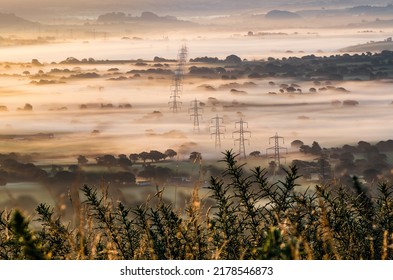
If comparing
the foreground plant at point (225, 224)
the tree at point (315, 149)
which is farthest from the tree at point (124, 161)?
the foreground plant at point (225, 224)

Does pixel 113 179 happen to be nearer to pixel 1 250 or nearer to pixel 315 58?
pixel 1 250

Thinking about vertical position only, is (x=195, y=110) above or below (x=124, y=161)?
above

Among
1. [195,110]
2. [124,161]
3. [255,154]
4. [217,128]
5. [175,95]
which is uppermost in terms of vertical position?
[175,95]

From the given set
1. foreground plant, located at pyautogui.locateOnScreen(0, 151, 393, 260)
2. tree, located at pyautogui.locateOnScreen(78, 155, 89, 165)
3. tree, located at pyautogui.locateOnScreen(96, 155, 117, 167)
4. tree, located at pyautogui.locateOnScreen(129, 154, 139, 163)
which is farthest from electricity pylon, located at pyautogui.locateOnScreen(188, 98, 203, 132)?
foreground plant, located at pyautogui.locateOnScreen(0, 151, 393, 260)

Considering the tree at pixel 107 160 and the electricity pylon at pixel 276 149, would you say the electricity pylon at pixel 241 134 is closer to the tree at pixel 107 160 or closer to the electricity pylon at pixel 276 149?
the electricity pylon at pixel 276 149

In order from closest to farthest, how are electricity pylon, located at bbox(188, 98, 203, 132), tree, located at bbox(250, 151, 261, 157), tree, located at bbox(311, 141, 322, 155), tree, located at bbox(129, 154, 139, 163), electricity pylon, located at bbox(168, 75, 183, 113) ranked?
1. tree, located at bbox(250, 151, 261, 157)
2. tree, located at bbox(311, 141, 322, 155)
3. tree, located at bbox(129, 154, 139, 163)
4. electricity pylon, located at bbox(188, 98, 203, 132)
5. electricity pylon, located at bbox(168, 75, 183, 113)

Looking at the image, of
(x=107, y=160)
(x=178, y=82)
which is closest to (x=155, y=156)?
(x=107, y=160)

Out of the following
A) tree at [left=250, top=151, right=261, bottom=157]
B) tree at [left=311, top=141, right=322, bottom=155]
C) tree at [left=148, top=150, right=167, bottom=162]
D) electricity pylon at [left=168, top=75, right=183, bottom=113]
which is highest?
electricity pylon at [left=168, top=75, right=183, bottom=113]

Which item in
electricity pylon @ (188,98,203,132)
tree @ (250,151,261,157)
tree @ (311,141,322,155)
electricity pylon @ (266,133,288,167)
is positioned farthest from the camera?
electricity pylon @ (188,98,203,132)

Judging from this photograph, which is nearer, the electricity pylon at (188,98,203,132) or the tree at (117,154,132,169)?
the tree at (117,154,132,169)

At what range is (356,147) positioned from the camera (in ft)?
27.4

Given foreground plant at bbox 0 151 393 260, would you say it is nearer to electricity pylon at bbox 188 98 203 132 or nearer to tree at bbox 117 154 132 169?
tree at bbox 117 154 132 169

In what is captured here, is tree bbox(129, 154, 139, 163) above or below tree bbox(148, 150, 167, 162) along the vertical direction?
below

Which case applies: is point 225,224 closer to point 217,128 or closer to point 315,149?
point 315,149
